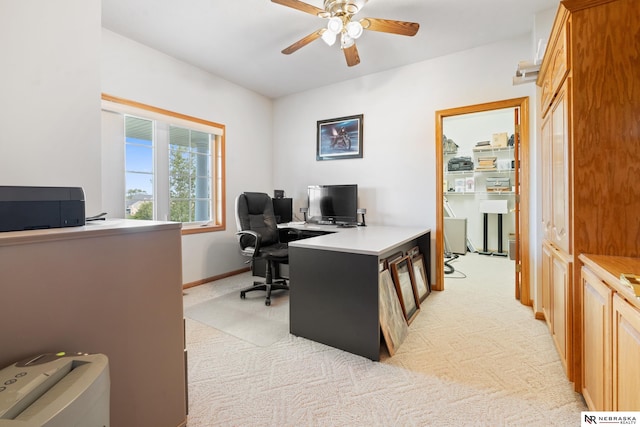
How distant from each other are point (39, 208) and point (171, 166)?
2602 millimetres

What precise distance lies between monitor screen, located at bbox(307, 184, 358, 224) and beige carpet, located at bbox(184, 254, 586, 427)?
1.57 metres

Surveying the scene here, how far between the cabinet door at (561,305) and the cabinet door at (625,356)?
53 centimetres

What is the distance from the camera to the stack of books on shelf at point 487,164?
17.3 feet

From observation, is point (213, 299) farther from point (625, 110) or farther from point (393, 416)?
point (625, 110)

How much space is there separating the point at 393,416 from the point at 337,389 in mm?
341

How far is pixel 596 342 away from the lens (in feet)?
4.21

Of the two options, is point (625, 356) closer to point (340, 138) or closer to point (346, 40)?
point (346, 40)

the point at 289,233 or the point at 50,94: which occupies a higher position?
the point at 50,94

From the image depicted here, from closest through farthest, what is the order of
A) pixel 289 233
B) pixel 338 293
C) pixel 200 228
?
pixel 338 293 → pixel 200 228 → pixel 289 233

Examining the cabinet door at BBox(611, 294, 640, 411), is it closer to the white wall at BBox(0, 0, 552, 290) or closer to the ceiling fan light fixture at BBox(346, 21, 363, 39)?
the ceiling fan light fixture at BBox(346, 21, 363, 39)

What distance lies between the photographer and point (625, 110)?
1363 mm
